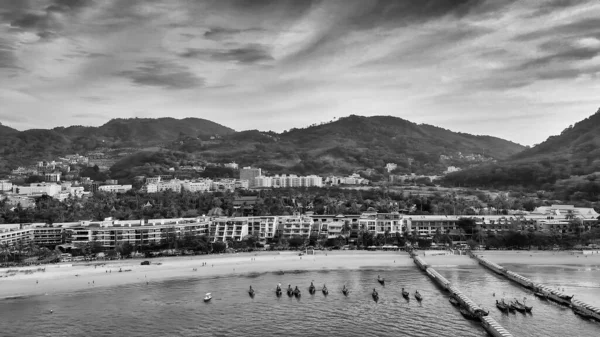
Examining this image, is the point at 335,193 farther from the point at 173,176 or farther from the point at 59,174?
the point at 59,174

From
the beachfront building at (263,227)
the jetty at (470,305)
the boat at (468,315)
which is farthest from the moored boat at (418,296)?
the beachfront building at (263,227)

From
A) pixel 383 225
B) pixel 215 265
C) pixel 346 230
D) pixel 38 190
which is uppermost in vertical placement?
pixel 38 190

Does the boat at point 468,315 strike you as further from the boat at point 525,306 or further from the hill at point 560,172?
the hill at point 560,172

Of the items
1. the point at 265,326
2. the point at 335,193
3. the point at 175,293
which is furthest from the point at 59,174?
the point at 265,326

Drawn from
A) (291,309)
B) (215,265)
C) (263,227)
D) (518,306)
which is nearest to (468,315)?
(518,306)

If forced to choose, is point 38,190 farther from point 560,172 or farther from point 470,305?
point 560,172

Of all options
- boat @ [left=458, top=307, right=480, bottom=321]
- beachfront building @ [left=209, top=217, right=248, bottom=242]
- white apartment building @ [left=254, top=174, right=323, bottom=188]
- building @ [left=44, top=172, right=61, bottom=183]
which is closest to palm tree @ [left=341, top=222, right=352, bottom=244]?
beachfront building @ [left=209, top=217, right=248, bottom=242]
